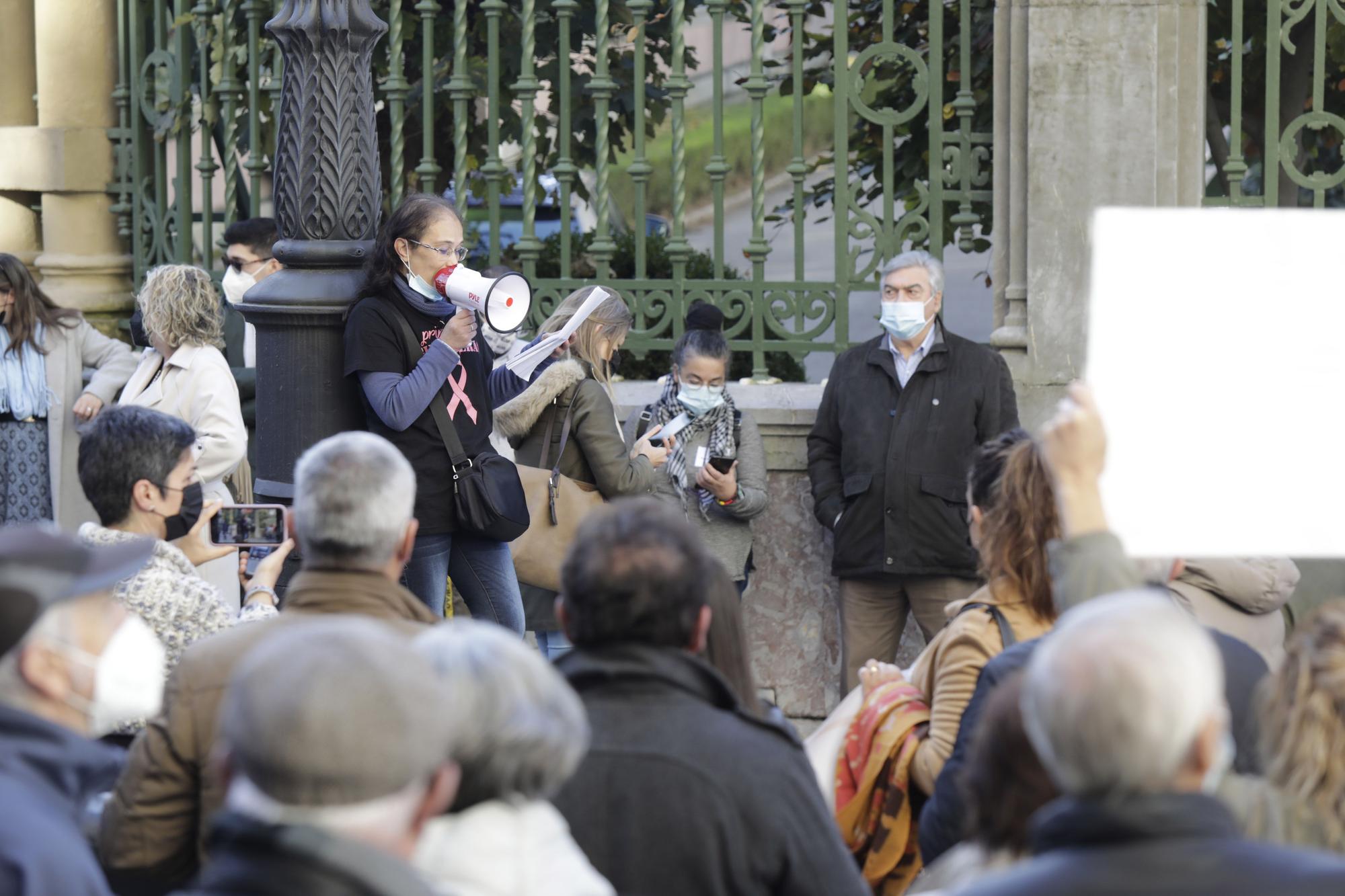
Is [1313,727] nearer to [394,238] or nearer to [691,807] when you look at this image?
[691,807]

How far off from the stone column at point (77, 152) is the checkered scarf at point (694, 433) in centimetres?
332

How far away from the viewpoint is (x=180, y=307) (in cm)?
629

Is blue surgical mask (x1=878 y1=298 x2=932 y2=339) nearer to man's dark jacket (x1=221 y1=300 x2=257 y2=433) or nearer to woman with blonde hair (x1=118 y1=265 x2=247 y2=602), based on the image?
woman with blonde hair (x1=118 y1=265 x2=247 y2=602)

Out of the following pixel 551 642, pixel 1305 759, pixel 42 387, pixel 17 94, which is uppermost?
pixel 17 94

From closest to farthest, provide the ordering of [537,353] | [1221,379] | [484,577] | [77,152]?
[1221,379]
[484,577]
[537,353]
[77,152]

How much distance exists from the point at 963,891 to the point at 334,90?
11.9ft

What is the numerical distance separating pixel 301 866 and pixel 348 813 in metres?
0.08

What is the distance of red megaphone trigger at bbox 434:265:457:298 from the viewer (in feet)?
16.6

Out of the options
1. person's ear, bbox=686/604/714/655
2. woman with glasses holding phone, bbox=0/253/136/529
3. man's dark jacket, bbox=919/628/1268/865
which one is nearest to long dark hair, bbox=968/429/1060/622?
man's dark jacket, bbox=919/628/1268/865

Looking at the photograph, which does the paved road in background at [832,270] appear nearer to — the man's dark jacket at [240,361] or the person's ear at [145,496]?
the man's dark jacket at [240,361]

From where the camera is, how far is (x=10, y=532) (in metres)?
2.62

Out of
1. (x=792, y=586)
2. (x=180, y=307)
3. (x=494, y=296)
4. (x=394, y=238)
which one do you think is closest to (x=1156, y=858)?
(x=494, y=296)

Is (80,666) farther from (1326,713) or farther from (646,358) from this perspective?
(646,358)

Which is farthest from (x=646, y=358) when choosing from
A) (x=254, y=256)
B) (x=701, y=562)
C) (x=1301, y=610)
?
(x=701, y=562)
